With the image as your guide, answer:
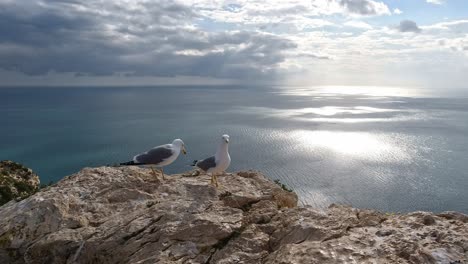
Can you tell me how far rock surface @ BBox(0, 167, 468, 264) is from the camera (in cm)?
749

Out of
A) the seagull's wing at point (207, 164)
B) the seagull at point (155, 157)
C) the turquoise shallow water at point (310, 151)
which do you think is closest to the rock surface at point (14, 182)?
the seagull at point (155, 157)

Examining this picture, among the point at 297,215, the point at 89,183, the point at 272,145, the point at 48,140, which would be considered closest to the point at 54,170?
the point at 48,140

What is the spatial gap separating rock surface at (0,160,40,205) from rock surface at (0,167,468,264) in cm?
2036

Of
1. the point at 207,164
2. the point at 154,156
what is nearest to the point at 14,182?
the point at 154,156

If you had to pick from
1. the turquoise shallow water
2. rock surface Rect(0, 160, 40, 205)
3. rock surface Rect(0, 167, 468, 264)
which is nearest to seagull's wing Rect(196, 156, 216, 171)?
rock surface Rect(0, 167, 468, 264)

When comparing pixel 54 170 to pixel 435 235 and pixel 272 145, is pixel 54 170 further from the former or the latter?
pixel 435 235

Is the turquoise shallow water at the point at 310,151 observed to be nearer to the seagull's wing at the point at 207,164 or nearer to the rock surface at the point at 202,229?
the seagull's wing at the point at 207,164

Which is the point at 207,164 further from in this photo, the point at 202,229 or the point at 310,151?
the point at 310,151

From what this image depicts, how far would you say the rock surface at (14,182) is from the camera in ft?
93.9

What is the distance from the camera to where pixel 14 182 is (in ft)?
102

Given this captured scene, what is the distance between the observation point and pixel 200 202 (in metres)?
10.6

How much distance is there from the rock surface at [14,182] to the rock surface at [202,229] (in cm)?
2036

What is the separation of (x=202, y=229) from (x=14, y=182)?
29.1 metres

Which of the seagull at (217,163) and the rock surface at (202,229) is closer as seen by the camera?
the rock surface at (202,229)
